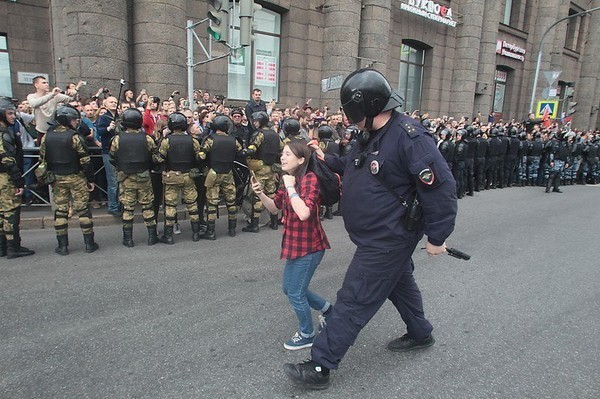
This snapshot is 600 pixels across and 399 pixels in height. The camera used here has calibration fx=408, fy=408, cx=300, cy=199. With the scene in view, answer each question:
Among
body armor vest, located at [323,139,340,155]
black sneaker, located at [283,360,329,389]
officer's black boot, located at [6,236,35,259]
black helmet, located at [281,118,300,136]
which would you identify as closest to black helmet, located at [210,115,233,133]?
black helmet, located at [281,118,300,136]

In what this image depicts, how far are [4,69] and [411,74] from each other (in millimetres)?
15902

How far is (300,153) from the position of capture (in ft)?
9.94

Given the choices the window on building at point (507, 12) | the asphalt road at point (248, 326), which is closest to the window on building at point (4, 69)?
the asphalt road at point (248, 326)

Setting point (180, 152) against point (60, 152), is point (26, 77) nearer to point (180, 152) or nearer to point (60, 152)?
point (60, 152)

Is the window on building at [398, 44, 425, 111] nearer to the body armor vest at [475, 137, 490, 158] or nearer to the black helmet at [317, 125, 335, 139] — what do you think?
the body armor vest at [475, 137, 490, 158]

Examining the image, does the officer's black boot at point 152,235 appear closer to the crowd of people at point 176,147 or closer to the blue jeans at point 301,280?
the crowd of people at point 176,147

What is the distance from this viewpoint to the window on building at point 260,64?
13.6 meters

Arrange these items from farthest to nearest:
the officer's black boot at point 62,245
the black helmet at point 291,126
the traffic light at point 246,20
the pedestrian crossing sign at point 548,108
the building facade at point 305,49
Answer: the pedestrian crossing sign at point 548,108 → the building facade at point 305,49 → the traffic light at point 246,20 → the black helmet at point 291,126 → the officer's black boot at point 62,245

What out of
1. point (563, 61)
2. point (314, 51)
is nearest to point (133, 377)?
point (314, 51)

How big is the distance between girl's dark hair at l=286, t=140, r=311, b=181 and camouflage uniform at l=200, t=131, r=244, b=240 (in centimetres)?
337

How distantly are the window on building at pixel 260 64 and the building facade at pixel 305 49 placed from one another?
35 millimetres

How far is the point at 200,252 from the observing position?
5.65 metres

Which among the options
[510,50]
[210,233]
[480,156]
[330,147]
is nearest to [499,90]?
[510,50]

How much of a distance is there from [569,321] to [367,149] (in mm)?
2838
